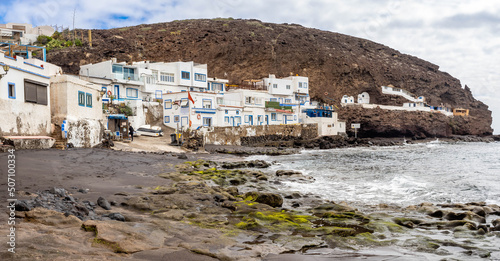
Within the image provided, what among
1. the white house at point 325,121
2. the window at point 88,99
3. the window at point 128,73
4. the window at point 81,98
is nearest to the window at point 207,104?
the window at point 128,73

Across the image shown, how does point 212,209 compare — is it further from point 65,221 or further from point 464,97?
point 464,97

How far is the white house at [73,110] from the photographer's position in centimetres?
2498

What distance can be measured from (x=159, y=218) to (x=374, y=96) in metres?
103

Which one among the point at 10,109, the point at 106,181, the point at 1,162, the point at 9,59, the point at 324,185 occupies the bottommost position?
the point at 324,185

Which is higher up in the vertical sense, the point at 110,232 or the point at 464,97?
the point at 464,97

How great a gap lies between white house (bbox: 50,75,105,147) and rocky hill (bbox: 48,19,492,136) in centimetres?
5823

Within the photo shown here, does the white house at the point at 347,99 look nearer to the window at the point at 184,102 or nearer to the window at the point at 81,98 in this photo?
the window at the point at 184,102

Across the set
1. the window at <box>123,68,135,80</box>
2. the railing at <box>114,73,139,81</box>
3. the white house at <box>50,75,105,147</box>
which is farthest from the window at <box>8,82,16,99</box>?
the window at <box>123,68,135,80</box>

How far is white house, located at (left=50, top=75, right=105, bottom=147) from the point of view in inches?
983

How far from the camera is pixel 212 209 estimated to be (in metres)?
10.3

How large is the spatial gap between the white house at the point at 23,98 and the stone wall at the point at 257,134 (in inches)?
964

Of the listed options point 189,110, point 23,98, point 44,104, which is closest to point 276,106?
point 189,110

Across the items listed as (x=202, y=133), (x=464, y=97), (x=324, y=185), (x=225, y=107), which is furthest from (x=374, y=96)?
(x=324, y=185)

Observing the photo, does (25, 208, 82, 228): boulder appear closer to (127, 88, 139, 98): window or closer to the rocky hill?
(127, 88, 139, 98): window
